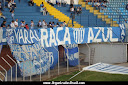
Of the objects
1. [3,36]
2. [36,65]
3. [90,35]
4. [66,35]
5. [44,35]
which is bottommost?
[36,65]

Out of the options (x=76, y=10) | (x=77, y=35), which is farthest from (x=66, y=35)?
(x=76, y=10)

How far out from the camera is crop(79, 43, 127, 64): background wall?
21.7 metres

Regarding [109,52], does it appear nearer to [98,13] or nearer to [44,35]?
[44,35]

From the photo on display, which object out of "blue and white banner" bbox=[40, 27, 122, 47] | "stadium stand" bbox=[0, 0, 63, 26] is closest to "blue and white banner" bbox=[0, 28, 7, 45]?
"blue and white banner" bbox=[40, 27, 122, 47]

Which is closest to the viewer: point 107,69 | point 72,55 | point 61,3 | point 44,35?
point 107,69

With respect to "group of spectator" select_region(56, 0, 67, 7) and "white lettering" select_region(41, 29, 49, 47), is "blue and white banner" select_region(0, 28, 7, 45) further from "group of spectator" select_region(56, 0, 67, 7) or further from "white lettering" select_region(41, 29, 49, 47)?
"group of spectator" select_region(56, 0, 67, 7)

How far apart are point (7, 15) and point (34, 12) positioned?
2212 mm

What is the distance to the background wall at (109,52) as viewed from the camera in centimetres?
2166

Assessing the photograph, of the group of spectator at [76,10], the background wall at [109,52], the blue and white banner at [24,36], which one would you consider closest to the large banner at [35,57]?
the blue and white banner at [24,36]

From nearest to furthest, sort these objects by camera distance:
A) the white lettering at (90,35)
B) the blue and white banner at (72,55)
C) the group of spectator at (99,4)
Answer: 1. the blue and white banner at (72,55)
2. the white lettering at (90,35)
3. the group of spectator at (99,4)

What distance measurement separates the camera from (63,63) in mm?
18312

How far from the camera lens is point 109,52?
2189 cm

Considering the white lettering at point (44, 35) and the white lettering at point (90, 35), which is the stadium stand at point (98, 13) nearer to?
the white lettering at point (90, 35)

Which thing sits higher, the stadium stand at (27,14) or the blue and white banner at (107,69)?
the stadium stand at (27,14)
